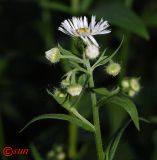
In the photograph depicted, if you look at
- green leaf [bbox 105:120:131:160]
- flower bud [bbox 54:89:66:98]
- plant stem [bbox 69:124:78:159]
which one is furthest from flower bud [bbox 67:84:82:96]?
plant stem [bbox 69:124:78:159]

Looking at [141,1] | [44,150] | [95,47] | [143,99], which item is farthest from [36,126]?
[95,47]

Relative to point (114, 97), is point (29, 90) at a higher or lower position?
lower

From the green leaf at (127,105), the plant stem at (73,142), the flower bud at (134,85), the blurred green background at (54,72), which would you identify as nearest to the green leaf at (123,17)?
the blurred green background at (54,72)

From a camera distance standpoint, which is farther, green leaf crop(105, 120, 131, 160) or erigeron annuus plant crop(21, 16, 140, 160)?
green leaf crop(105, 120, 131, 160)

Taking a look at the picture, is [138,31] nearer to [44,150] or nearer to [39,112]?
[44,150]

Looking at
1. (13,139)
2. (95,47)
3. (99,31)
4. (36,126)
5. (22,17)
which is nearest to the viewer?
(95,47)

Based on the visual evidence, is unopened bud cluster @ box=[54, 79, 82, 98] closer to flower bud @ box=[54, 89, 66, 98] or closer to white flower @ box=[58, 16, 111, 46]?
flower bud @ box=[54, 89, 66, 98]

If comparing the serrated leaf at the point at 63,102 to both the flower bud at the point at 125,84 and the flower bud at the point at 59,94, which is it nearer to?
the flower bud at the point at 59,94

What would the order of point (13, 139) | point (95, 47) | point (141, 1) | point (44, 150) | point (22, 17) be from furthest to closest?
point (141, 1) → point (22, 17) → point (13, 139) → point (44, 150) → point (95, 47)
